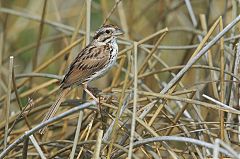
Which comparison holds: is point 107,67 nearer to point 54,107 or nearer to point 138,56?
point 54,107

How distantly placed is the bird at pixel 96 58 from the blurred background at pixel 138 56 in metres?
0.11

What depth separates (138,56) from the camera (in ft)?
19.5

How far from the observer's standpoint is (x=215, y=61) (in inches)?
211

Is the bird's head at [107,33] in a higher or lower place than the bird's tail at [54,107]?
higher

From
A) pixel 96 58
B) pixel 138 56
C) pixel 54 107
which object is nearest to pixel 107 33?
pixel 96 58

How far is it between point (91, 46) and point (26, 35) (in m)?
3.00

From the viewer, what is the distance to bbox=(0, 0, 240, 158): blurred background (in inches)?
162

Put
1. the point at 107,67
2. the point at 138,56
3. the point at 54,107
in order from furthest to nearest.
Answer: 1. the point at 138,56
2. the point at 107,67
3. the point at 54,107

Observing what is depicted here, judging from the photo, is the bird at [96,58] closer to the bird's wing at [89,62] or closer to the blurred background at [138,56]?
the bird's wing at [89,62]

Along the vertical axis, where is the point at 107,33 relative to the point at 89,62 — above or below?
above

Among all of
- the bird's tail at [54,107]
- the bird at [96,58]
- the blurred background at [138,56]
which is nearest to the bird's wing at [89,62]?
the bird at [96,58]

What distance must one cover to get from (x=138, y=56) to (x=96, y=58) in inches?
55.6

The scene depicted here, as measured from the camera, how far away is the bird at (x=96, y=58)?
4.45 meters

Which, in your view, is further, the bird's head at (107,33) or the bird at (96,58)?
the bird's head at (107,33)
